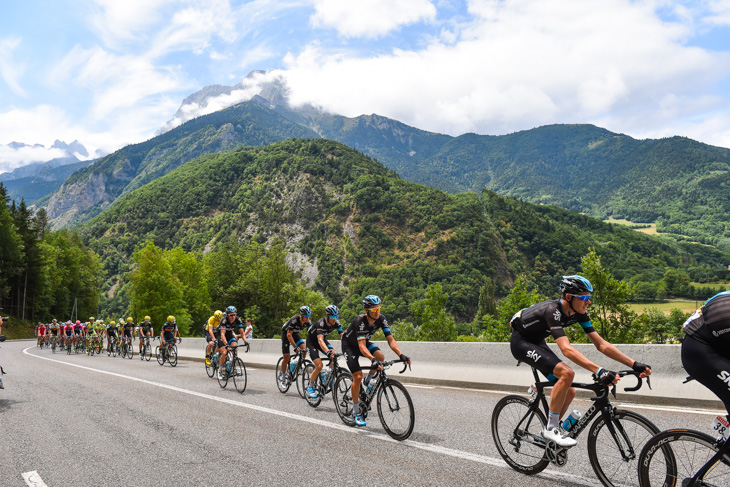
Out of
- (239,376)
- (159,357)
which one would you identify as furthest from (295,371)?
(159,357)

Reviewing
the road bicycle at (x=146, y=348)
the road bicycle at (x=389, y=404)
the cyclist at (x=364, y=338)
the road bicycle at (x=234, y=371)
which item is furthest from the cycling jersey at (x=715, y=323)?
the road bicycle at (x=146, y=348)

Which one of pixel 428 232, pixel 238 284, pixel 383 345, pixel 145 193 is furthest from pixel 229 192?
pixel 383 345

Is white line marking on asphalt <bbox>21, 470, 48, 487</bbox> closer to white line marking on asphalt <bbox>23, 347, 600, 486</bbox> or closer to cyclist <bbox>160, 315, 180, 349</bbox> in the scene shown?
white line marking on asphalt <bbox>23, 347, 600, 486</bbox>

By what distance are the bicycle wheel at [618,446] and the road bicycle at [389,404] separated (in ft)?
7.67

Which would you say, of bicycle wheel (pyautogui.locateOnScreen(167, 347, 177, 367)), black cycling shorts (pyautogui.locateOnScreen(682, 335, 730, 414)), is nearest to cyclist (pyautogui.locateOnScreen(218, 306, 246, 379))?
bicycle wheel (pyautogui.locateOnScreen(167, 347, 177, 367))

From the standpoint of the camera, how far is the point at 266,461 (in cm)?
554

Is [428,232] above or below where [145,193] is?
below

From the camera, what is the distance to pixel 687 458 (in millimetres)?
3676

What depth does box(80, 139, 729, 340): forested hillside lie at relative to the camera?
135 metres

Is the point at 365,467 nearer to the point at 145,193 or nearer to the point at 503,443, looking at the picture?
the point at 503,443

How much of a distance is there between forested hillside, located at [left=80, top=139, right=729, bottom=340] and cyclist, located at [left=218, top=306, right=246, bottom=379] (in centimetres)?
10133

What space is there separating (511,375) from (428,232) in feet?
476

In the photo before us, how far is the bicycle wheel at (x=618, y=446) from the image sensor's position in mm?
4113

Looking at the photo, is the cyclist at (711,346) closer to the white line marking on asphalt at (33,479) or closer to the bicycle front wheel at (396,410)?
the bicycle front wheel at (396,410)
